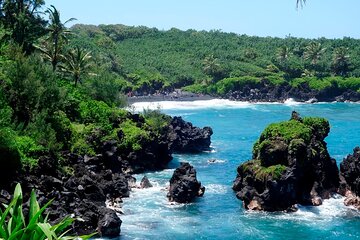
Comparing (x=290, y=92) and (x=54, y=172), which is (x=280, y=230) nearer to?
(x=54, y=172)

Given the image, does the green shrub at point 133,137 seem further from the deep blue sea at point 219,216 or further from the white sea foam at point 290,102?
the white sea foam at point 290,102

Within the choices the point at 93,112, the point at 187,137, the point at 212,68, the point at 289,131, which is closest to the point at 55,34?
the point at 93,112

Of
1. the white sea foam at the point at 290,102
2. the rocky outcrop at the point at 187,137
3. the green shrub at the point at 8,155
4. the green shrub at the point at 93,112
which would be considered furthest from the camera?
the white sea foam at the point at 290,102

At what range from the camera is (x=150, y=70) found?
193 meters

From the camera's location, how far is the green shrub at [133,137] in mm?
67312

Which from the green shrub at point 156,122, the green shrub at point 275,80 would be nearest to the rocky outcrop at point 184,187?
the green shrub at point 156,122

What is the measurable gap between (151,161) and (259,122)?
53713 millimetres

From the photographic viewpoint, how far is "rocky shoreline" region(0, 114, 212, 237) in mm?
42375

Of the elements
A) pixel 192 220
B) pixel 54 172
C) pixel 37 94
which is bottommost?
pixel 192 220

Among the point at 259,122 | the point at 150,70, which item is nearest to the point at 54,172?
the point at 259,122

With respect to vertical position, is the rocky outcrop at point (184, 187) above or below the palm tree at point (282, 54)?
below

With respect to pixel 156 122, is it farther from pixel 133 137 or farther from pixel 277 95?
pixel 277 95

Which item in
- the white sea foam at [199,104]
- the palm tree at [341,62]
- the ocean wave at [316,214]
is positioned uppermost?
the palm tree at [341,62]

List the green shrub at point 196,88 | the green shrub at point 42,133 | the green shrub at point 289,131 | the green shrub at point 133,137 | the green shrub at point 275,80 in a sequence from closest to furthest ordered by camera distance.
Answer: the green shrub at point 42,133 → the green shrub at point 289,131 → the green shrub at point 133,137 → the green shrub at point 275,80 → the green shrub at point 196,88
